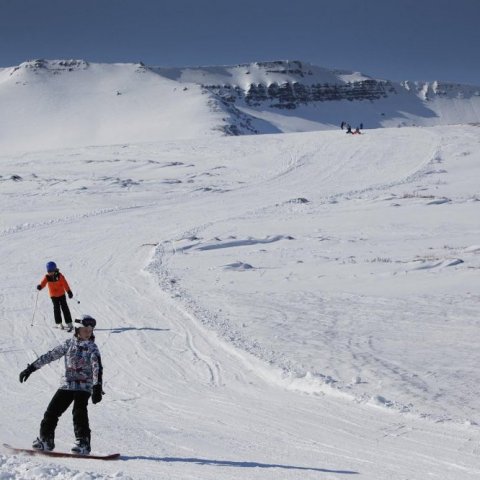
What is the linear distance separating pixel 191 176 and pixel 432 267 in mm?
28165

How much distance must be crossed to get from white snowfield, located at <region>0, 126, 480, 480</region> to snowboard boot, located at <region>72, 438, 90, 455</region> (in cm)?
34

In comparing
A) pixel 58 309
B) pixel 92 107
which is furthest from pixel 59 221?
pixel 92 107

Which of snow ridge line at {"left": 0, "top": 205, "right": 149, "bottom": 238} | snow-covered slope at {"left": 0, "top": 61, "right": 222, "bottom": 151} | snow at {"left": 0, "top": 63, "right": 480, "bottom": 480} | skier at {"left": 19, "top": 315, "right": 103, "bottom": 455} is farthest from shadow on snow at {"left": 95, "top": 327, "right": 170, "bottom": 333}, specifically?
snow-covered slope at {"left": 0, "top": 61, "right": 222, "bottom": 151}

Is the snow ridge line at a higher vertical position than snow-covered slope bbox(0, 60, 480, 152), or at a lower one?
lower

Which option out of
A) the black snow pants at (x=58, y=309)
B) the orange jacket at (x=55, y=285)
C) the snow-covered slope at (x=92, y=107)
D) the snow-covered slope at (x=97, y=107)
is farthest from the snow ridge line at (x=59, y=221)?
the snow-covered slope at (x=92, y=107)

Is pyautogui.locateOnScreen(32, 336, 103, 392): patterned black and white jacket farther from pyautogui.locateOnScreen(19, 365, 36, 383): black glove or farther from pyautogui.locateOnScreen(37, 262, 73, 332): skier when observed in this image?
pyautogui.locateOnScreen(37, 262, 73, 332): skier

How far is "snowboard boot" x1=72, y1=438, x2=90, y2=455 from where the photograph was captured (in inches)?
291

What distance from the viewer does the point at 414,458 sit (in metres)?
7.13

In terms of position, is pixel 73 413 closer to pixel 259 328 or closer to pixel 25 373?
pixel 25 373

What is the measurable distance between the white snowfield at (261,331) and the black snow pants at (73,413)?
1.45ft

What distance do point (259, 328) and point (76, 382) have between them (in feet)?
20.8

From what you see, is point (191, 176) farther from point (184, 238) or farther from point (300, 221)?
point (184, 238)

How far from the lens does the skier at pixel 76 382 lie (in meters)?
7.39

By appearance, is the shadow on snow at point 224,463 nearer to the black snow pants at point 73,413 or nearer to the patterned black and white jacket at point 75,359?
the black snow pants at point 73,413
